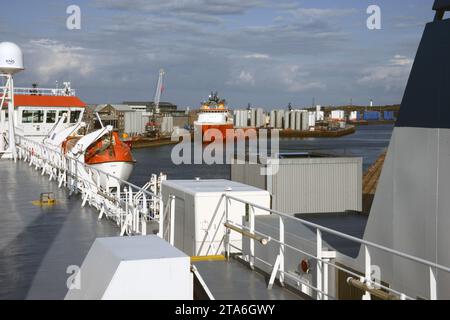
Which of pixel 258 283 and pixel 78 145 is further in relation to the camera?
pixel 78 145

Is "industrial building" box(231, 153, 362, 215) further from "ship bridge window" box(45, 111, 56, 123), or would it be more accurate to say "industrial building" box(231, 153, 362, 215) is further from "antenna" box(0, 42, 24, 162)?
"ship bridge window" box(45, 111, 56, 123)

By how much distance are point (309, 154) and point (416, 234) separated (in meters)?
19.9

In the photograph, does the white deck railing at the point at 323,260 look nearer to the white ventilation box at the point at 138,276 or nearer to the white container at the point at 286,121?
the white ventilation box at the point at 138,276

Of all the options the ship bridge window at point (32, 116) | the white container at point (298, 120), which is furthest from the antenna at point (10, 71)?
the white container at point (298, 120)

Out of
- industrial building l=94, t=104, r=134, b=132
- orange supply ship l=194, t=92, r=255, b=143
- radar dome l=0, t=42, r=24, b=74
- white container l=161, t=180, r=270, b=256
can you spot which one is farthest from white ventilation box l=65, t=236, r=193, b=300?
industrial building l=94, t=104, r=134, b=132

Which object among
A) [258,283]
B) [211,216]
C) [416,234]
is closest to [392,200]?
[416,234]

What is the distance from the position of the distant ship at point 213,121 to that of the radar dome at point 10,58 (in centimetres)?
8498

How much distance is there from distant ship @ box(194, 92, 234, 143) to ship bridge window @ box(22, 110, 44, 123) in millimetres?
78827

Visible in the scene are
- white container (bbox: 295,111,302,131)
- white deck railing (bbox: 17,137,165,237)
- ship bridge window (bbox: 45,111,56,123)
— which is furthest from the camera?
white container (bbox: 295,111,302,131)

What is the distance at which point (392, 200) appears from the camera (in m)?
6.40

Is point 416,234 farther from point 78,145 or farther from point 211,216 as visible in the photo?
point 78,145

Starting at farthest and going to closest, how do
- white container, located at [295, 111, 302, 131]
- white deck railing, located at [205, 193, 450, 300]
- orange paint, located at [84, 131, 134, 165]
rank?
white container, located at [295, 111, 302, 131]
orange paint, located at [84, 131, 134, 165]
white deck railing, located at [205, 193, 450, 300]

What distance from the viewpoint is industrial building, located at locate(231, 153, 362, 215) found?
21.6 meters

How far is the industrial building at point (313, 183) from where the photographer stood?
21578 mm
